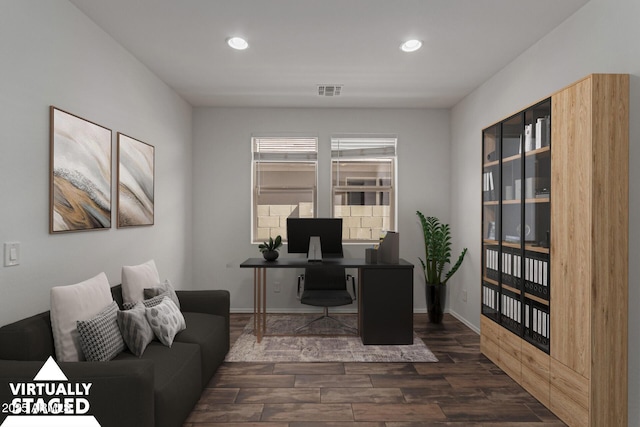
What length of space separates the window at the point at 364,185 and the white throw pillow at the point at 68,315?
3.57 metres

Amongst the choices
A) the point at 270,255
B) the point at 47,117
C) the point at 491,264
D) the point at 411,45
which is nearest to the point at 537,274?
the point at 491,264

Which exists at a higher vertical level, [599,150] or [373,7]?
[373,7]

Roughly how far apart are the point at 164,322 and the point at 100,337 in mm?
497

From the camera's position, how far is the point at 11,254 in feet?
7.23

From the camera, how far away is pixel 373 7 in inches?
111

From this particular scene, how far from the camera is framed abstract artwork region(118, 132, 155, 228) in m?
3.44

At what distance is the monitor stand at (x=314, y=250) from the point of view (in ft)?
14.4

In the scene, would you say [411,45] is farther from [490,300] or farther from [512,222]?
[490,300]

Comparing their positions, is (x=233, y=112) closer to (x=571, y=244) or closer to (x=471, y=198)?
(x=471, y=198)

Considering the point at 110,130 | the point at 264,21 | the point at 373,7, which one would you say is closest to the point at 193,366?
the point at 110,130

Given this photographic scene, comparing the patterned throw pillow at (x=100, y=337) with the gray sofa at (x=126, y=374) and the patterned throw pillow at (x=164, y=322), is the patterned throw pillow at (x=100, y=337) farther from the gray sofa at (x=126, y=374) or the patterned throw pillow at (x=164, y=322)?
the patterned throw pillow at (x=164, y=322)

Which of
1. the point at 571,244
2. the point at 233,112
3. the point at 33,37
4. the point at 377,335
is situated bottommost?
the point at 377,335

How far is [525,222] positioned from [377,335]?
1870 mm

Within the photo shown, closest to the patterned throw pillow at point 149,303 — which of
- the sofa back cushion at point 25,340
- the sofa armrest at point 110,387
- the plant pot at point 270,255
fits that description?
the sofa back cushion at point 25,340
